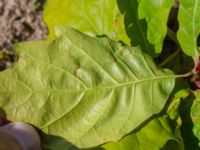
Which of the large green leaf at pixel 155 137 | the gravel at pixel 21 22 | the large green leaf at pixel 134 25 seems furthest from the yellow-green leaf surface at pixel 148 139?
the gravel at pixel 21 22

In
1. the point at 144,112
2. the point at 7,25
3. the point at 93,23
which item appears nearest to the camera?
the point at 144,112

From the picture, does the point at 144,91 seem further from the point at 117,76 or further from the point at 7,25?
the point at 7,25

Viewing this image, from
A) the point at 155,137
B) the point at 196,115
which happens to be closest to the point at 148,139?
the point at 155,137

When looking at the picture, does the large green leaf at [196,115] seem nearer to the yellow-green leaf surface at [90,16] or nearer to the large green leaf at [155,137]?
the large green leaf at [155,137]

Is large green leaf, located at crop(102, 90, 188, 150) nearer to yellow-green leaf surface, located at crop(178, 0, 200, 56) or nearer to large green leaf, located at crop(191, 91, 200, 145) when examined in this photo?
large green leaf, located at crop(191, 91, 200, 145)

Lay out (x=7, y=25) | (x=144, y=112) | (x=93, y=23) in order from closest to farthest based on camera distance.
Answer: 1. (x=144, y=112)
2. (x=93, y=23)
3. (x=7, y=25)

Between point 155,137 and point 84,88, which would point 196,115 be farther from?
point 84,88

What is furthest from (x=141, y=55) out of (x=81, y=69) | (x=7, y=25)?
(x=7, y=25)

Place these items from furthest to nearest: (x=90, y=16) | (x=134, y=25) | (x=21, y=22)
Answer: (x=21, y=22) < (x=90, y=16) < (x=134, y=25)
